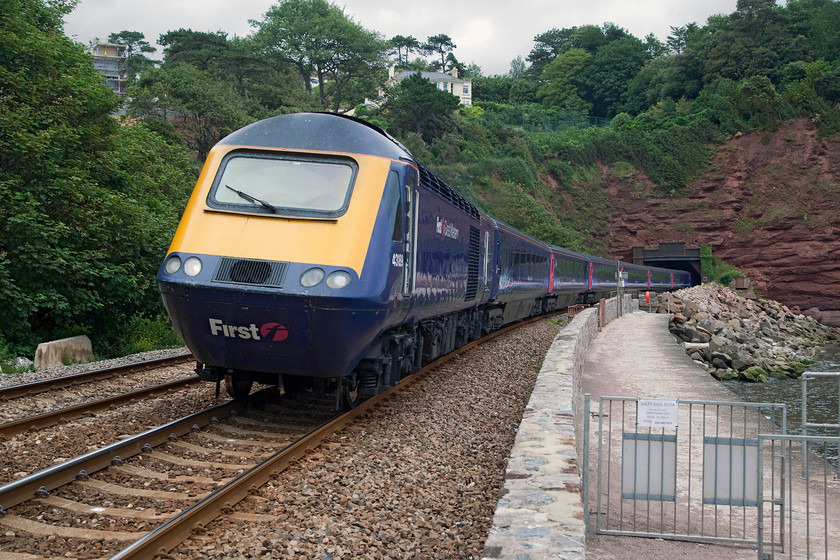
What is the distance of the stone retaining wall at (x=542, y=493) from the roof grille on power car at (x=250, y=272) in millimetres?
2608

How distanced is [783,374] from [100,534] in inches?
970

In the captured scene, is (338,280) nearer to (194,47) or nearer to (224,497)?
(224,497)

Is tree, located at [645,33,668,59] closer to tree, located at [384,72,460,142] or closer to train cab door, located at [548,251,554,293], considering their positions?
tree, located at [384,72,460,142]

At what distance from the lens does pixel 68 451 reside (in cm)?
599

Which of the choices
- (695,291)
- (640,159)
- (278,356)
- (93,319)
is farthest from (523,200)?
(278,356)

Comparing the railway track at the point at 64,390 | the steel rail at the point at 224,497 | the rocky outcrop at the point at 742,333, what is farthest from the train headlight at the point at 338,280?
the rocky outcrop at the point at 742,333

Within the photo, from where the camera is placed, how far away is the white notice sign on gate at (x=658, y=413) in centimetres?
543


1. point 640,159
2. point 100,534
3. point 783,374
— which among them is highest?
point 640,159

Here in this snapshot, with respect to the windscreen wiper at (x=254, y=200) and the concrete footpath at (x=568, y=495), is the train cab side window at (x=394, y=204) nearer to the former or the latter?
the windscreen wiper at (x=254, y=200)

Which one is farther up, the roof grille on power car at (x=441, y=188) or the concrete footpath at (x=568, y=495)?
the roof grille on power car at (x=441, y=188)

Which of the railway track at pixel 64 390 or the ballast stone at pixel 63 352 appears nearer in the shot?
the railway track at pixel 64 390

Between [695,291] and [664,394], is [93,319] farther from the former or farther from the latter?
[695,291]

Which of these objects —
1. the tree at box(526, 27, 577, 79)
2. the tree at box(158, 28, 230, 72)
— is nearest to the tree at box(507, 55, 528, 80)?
the tree at box(526, 27, 577, 79)

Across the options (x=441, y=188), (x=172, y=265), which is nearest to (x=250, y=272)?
(x=172, y=265)
